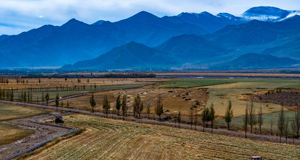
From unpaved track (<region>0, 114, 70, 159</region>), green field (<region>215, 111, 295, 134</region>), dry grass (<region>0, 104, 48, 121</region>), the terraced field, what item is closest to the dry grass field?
dry grass (<region>0, 104, 48, 121</region>)

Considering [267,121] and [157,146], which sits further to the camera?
[267,121]

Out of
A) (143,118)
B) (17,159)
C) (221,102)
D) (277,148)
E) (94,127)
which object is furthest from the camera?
(221,102)

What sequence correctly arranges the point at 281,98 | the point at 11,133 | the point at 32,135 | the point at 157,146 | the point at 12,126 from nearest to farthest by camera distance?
the point at 157,146 < the point at 32,135 < the point at 11,133 < the point at 12,126 < the point at 281,98

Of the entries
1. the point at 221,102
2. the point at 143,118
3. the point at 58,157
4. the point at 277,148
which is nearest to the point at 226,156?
the point at 277,148

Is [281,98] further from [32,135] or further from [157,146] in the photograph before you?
[32,135]

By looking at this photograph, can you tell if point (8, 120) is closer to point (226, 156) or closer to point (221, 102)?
point (226, 156)

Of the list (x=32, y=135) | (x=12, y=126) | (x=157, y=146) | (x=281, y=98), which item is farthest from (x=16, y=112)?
(x=281, y=98)

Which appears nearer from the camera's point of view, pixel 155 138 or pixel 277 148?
pixel 277 148
